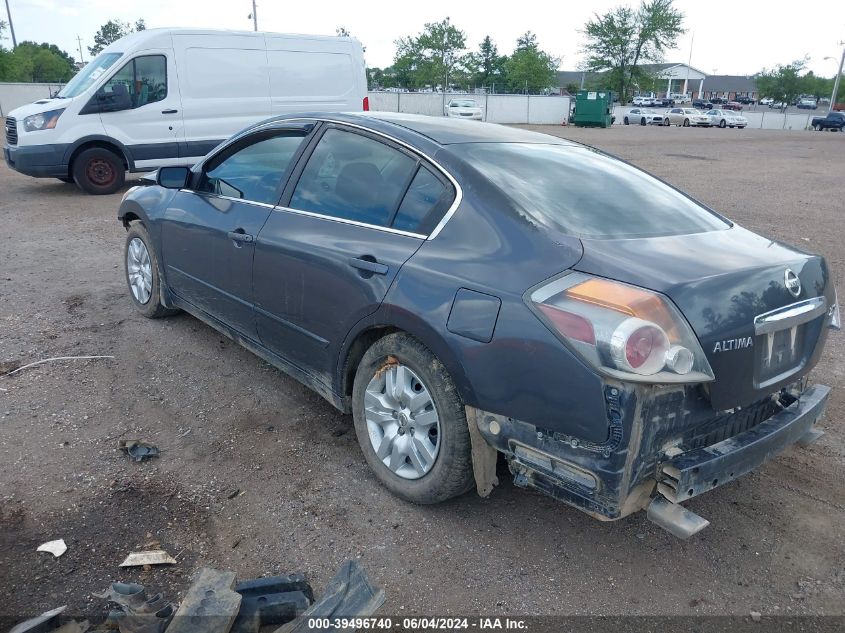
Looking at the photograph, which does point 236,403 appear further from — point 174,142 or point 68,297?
point 174,142

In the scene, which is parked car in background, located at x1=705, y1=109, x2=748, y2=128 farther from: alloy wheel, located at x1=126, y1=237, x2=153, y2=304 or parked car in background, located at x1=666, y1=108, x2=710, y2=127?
alloy wheel, located at x1=126, y1=237, x2=153, y2=304

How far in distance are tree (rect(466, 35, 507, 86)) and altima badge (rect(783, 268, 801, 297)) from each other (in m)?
82.4

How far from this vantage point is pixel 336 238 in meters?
3.26

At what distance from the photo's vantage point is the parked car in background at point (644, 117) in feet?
162

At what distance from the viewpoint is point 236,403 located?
404 centimetres

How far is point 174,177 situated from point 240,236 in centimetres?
102

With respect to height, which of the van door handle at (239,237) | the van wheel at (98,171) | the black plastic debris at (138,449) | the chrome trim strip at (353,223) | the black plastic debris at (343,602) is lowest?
the black plastic debris at (138,449)

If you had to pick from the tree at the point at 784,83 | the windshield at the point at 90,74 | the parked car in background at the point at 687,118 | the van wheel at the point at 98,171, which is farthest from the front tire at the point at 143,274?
the tree at the point at 784,83

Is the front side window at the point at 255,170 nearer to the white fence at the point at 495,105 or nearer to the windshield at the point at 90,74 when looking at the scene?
the windshield at the point at 90,74

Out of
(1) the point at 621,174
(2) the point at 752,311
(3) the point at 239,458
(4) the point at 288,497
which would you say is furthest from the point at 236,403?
(2) the point at 752,311

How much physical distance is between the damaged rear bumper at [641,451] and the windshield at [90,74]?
10477 millimetres

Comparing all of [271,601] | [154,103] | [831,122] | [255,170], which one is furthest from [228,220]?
[831,122]

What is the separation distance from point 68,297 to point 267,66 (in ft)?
23.0

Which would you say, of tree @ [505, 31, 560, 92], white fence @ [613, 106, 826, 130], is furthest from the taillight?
tree @ [505, 31, 560, 92]
